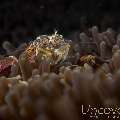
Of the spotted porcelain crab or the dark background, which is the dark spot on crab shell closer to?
the spotted porcelain crab

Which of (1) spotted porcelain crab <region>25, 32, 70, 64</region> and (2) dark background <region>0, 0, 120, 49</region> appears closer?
(1) spotted porcelain crab <region>25, 32, 70, 64</region>

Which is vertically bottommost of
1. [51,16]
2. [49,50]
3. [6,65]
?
[6,65]

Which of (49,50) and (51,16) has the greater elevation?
(51,16)

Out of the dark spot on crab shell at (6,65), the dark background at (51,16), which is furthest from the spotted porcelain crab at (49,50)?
the dark background at (51,16)

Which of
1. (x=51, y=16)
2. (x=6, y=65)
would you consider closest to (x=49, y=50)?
(x=6, y=65)

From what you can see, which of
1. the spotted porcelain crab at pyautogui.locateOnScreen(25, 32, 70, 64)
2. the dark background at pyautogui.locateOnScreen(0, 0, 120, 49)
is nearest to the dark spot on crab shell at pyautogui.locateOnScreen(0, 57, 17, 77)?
the spotted porcelain crab at pyautogui.locateOnScreen(25, 32, 70, 64)

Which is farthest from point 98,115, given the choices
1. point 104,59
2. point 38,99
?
point 104,59

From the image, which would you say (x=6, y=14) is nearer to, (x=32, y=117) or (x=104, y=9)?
(x=104, y=9)

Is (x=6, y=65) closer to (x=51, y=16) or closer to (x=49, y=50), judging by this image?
(x=49, y=50)
